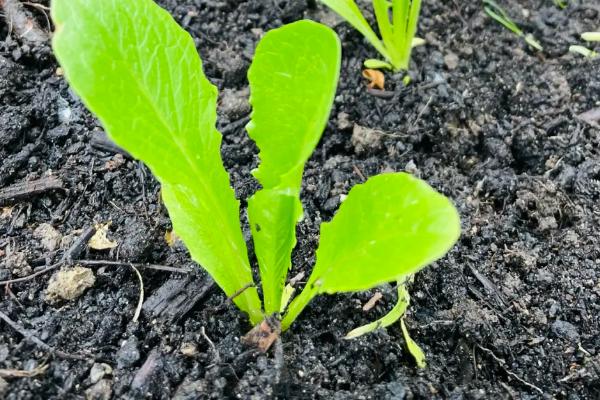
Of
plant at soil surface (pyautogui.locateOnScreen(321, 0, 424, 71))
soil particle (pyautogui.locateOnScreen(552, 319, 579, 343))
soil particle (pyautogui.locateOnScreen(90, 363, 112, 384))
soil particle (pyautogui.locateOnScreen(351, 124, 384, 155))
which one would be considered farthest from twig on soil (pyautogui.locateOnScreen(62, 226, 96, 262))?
soil particle (pyautogui.locateOnScreen(552, 319, 579, 343))

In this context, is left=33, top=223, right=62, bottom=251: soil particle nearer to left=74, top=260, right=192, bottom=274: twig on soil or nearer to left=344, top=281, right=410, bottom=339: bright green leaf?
left=74, top=260, right=192, bottom=274: twig on soil

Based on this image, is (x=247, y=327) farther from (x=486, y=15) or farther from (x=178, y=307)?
(x=486, y=15)

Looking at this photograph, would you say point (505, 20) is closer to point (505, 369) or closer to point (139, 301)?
point (505, 369)

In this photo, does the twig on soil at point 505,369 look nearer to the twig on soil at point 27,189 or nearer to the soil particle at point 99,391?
the soil particle at point 99,391

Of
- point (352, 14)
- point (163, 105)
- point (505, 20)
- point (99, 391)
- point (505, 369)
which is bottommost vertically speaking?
point (505, 369)

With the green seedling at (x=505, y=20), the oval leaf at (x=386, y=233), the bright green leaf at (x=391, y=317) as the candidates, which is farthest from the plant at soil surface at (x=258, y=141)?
the green seedling at (x=505, y=20)

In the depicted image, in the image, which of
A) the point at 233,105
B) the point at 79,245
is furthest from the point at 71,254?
the point at 233,105
